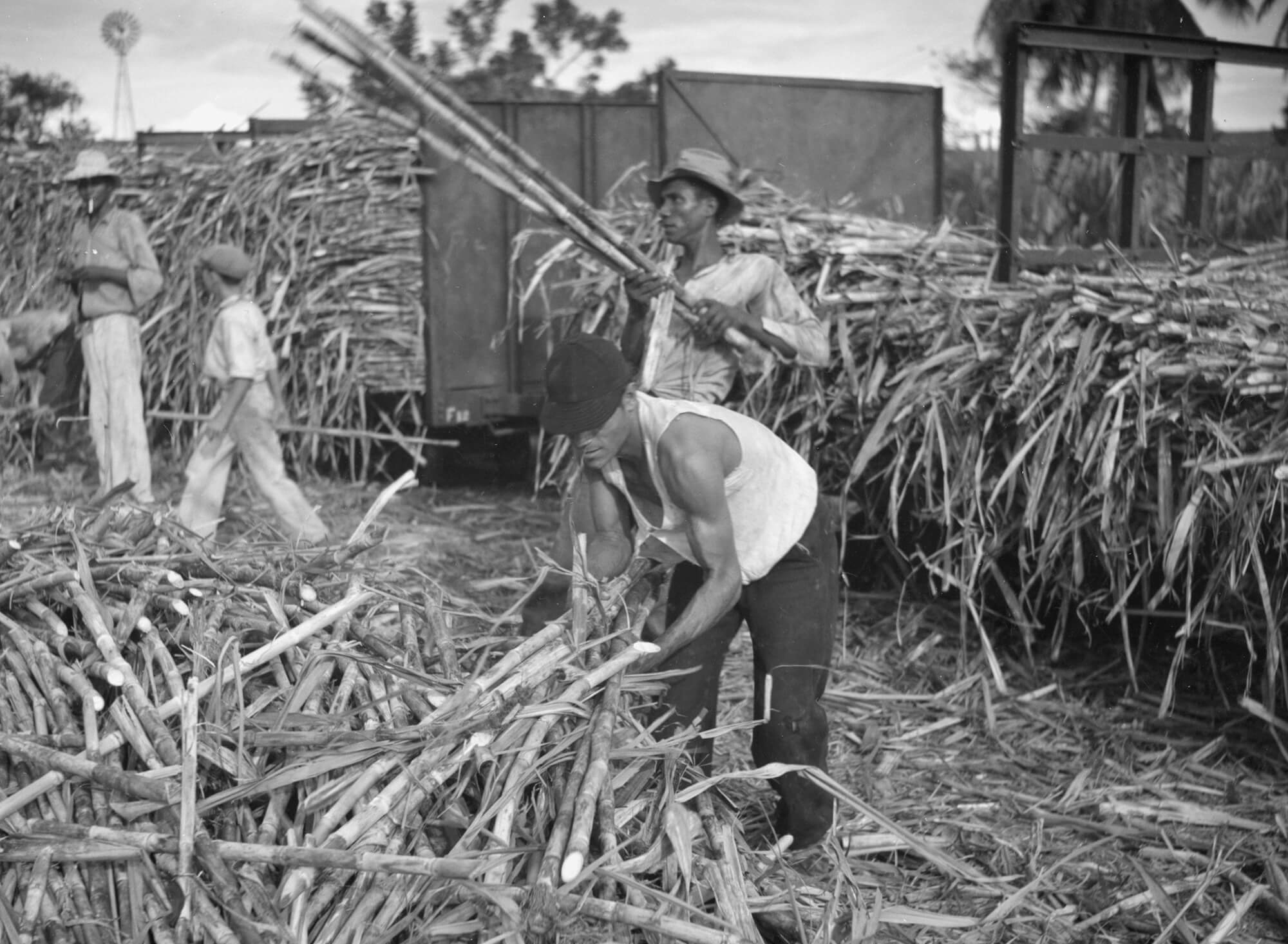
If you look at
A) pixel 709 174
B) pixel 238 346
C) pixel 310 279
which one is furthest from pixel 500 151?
pixel 310 279

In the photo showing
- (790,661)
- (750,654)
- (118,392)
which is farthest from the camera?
(118,392)

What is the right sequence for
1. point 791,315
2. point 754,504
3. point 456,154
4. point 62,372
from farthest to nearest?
point 62,372 < point 791,315 < point 456,154 < point 754,504

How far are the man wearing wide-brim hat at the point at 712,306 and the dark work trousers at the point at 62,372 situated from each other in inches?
183

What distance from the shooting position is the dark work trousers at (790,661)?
3.33 metres

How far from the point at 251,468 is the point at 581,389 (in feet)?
12.5

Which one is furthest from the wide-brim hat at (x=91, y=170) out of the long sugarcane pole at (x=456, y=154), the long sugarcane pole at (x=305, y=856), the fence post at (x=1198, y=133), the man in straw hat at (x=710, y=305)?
the fence post at (x=1198, y=133)

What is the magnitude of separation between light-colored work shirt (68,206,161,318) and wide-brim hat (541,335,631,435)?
14.5 ft

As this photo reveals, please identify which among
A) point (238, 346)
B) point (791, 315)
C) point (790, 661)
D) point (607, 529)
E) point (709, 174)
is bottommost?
point (790, 661)

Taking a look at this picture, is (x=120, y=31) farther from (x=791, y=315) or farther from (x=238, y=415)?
(x=791, y=315)

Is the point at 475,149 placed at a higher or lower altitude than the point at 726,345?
higher

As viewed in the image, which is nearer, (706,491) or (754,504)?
(706,491)

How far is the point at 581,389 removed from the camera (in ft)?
9.46

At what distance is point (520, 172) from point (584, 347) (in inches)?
57.5

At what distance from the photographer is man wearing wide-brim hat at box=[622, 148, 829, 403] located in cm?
451
